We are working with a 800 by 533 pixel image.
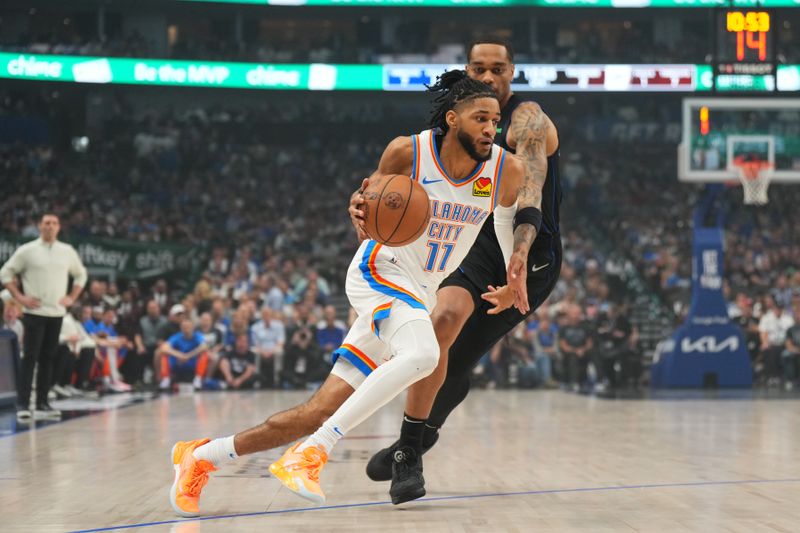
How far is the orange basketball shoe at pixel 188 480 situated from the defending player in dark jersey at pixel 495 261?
0.86 meters

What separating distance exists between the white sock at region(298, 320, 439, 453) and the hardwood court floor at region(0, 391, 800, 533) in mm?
353

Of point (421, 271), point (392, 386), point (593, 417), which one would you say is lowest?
point (593, 417)

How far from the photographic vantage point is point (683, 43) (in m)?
28.8

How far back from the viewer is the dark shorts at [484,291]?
5289mm

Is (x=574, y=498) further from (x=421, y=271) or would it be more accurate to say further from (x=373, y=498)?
(x=421, y=271)

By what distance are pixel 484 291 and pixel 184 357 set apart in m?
10.9

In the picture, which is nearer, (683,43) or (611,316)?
(611,316)

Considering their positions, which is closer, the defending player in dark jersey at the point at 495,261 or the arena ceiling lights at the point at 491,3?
the defending player in dark jersey at the point at 495,261

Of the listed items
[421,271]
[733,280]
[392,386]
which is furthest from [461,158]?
[733,280]

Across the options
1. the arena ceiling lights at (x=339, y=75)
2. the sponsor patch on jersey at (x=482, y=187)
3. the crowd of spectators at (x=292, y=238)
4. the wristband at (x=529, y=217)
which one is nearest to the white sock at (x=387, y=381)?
the sponsor patch on jersey at (x=482, y=187)

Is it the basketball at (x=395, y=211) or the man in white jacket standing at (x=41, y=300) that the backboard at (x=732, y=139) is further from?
the basketball at (x=395, y=211)

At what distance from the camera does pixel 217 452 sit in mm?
4422

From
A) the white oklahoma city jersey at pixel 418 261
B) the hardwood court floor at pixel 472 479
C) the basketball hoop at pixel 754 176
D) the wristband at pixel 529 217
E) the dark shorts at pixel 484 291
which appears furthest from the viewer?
the basketball hoop at pixel 754 176

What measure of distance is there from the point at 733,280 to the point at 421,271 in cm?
1769
